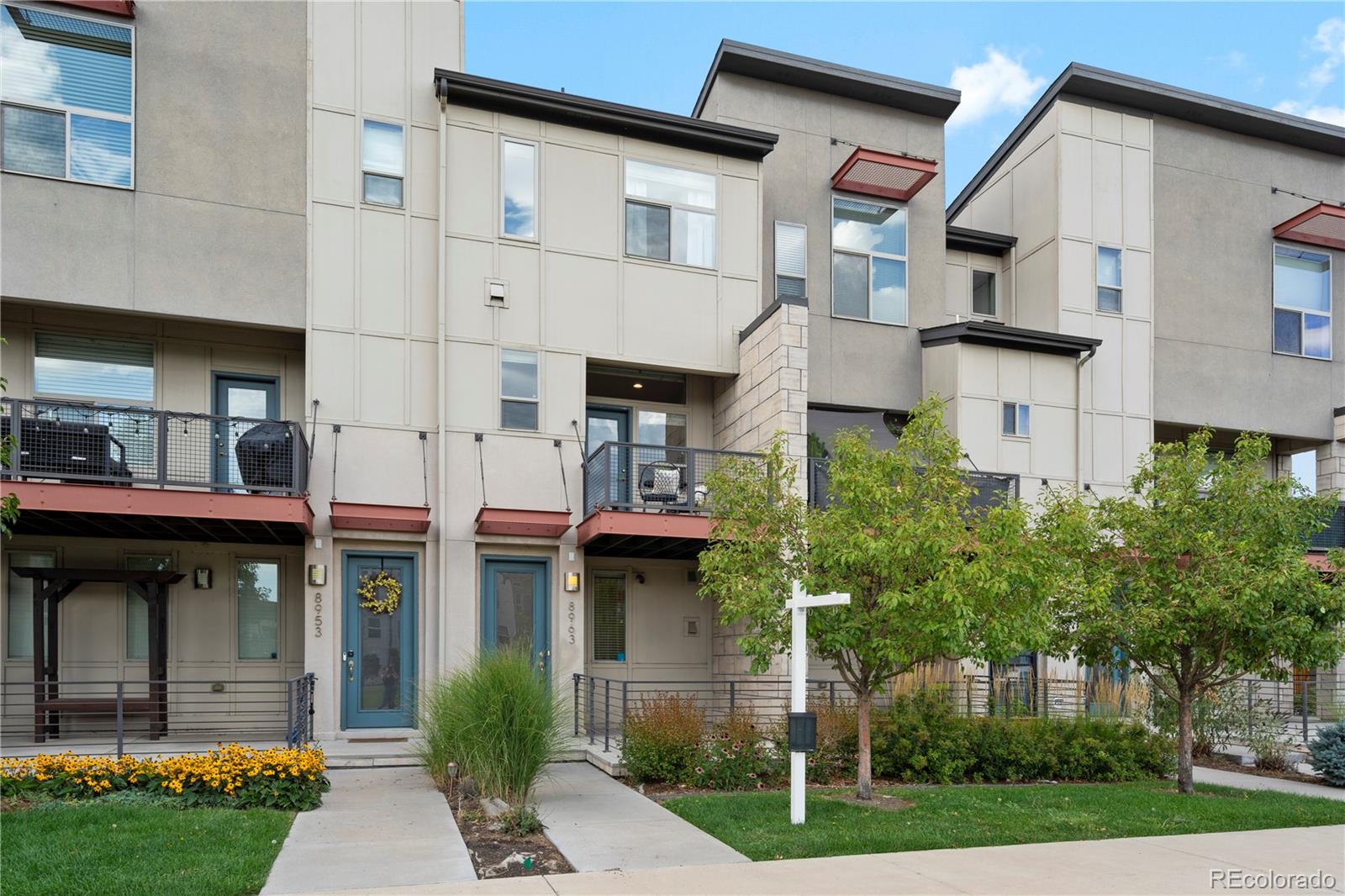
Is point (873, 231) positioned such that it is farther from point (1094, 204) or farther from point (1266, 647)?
point (1266, 647)

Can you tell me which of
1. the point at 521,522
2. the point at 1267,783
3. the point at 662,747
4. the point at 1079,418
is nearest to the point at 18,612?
→ the point at 521,522

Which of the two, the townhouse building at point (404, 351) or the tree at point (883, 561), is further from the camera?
the townhouse building at point (404, 351)

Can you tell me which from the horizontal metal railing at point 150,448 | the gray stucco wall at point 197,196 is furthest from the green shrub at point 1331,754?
the gray stucco wall at point 197,196

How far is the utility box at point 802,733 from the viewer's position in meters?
8.93

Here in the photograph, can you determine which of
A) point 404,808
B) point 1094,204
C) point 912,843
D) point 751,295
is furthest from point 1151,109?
point 404,808

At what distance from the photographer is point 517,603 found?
14.5 meters

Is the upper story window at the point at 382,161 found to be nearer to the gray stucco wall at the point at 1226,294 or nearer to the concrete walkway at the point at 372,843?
the concrete walkway at the point at 372,843

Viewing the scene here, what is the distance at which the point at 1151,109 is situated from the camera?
1892 centimetres

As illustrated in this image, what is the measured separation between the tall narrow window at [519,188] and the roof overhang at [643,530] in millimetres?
4386

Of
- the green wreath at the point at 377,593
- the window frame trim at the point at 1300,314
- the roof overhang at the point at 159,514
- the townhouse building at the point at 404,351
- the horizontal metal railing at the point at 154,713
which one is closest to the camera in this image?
the roof overhang at the point at 159,514

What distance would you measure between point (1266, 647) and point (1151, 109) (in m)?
12.0

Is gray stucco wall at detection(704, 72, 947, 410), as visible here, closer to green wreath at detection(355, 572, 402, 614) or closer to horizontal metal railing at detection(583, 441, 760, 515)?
horizontal metal railing at detection(583, 441, 760, 515)

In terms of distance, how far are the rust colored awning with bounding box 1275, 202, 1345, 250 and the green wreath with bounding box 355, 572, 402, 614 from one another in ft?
58.2

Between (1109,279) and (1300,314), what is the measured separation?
467cm
